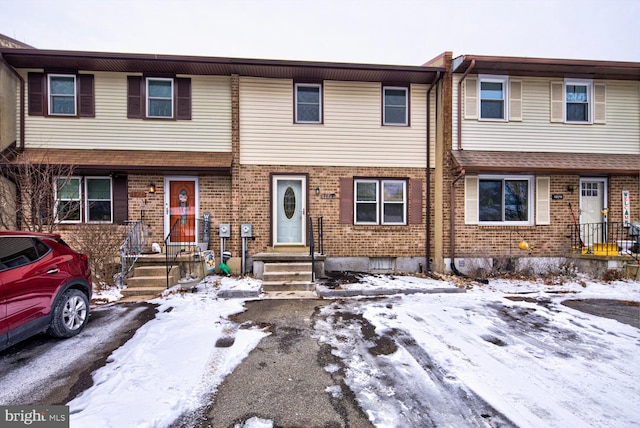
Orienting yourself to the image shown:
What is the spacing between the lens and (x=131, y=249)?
758 cm

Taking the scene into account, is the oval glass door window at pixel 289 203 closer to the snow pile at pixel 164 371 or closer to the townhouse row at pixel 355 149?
the townhouse row at pixel 355 149

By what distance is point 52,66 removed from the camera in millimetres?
8125

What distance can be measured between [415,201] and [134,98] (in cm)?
863

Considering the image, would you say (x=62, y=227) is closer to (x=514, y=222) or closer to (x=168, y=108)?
(x=168, y=108)

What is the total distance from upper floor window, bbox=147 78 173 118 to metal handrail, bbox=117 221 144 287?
319cm

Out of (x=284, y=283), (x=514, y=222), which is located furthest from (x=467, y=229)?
(x=284, y=283)

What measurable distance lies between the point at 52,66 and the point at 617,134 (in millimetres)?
16560

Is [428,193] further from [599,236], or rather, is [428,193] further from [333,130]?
[599,236]

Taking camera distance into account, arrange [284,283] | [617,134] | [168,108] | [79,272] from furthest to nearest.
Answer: [617,134]
[168,108]
[284,283]
[79,272]

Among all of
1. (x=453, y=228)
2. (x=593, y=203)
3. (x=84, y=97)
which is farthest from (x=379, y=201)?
(x=84, y=97)

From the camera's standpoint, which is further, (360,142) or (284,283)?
(360,142)

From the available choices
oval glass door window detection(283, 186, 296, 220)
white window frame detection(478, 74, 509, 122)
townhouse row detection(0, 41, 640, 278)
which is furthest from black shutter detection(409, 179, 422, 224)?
oval glass door window detection(283, 186, 296, 220)

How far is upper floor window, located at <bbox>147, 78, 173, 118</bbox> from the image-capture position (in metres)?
8.51
